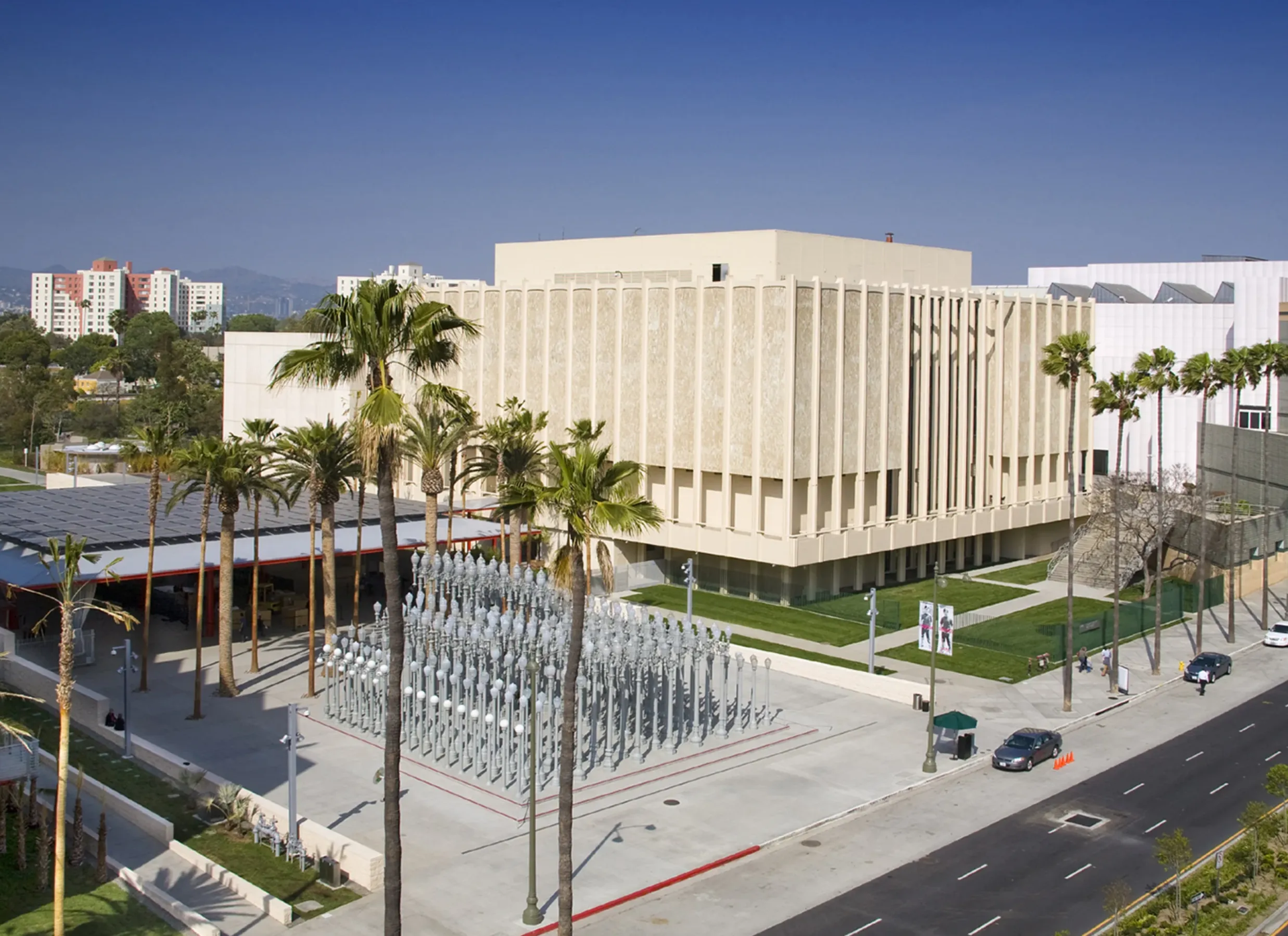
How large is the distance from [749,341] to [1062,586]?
70.1 feet

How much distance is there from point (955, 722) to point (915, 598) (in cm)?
2449

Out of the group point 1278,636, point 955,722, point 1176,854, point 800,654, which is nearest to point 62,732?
point 1176,854

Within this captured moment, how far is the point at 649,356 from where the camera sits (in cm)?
6153

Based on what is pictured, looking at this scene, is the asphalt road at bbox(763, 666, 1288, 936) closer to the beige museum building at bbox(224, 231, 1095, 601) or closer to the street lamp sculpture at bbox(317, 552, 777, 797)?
the street lamp sculpture at bbox(317, 552, 777, 797)

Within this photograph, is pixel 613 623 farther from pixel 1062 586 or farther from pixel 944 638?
pixel 1062 586

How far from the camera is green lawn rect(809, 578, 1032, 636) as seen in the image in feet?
192

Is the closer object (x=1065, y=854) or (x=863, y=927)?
A: (x=863, y=927)

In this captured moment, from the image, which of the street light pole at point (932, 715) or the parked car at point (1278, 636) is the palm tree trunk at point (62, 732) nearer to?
the street light pole at point (932, 715)

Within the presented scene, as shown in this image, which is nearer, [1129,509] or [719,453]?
[719,453]

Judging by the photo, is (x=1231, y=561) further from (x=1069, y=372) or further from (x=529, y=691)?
(x=529, y=691)

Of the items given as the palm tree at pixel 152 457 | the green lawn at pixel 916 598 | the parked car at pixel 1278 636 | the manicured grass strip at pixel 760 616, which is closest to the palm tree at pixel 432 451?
the palm tree at pixel 152 457

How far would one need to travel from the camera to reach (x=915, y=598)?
2451 inches

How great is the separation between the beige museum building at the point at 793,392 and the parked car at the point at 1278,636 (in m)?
15.8

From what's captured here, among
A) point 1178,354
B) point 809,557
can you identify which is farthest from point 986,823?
point 1178,354
